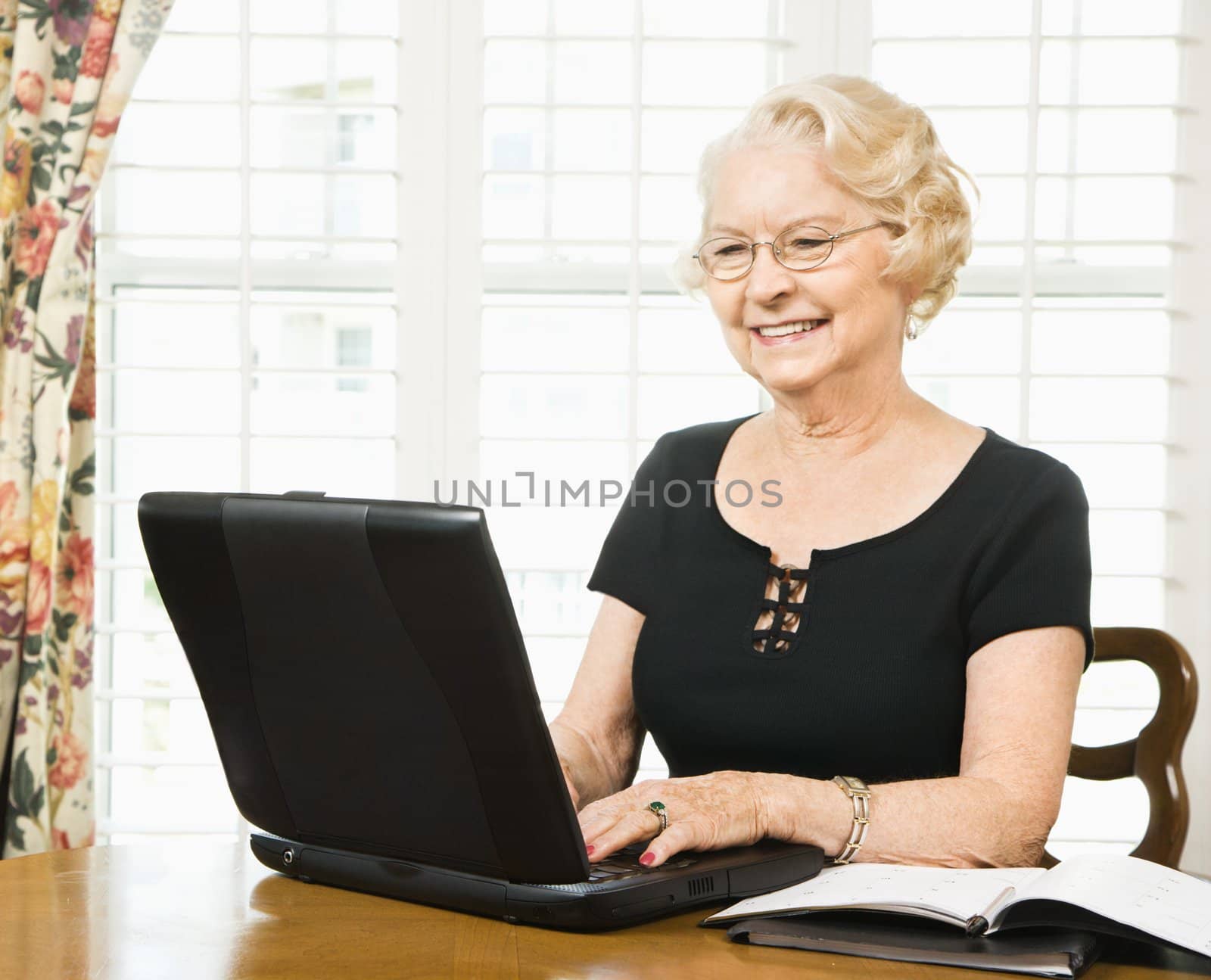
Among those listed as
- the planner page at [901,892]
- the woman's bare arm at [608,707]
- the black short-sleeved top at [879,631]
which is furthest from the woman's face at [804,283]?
the planner page at [901,892]

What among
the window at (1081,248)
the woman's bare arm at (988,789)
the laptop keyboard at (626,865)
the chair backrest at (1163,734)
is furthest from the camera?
the window at (1081,248)

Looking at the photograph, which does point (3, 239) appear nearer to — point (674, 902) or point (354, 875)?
point (354, 875)

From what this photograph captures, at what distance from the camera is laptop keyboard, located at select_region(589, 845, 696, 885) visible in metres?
0.94

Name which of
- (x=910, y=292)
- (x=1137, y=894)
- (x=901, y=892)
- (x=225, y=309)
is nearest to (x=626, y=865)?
(x=901, y=892)

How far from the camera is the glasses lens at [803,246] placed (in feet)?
4.91

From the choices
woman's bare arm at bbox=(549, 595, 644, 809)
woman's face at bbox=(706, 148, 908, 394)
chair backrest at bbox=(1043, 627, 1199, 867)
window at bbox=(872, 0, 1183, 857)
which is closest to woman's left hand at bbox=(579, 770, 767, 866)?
woman's bare arm at bbox=(549, 595, 644, 809)

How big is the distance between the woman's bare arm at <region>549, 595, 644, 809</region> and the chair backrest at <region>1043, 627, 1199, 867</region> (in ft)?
2.21

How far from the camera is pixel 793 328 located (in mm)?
1545

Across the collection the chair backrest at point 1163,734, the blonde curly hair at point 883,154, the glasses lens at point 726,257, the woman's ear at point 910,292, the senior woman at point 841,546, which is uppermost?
the blonde curly hair at point 883,154

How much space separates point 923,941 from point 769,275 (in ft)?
2.79

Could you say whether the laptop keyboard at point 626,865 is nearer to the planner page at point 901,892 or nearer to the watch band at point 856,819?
the planner page at point 901,892

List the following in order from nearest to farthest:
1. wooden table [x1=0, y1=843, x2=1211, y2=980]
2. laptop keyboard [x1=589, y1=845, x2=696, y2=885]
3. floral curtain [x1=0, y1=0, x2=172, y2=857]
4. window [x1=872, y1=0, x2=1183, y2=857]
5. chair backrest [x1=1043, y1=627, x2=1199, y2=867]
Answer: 1. wooden table [x1=0, y1=843, x2=1211, y2=980]
2. laptop keyboard [x1=589, y1=845, x2=696, y2=885]
3. chair backrest [x1=1043, y1=627, x2=1199, y2=867]
4. floral curtain [x1=0, y1=0, x2=172, y2=857]
5. window [x1=872, y1=0, x2=1183, y2=857]

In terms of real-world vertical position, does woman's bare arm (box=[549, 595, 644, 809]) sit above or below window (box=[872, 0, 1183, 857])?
below

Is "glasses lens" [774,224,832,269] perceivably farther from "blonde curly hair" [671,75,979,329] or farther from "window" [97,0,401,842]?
"window" [97,0,401,842]
